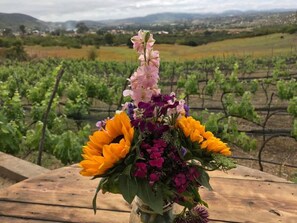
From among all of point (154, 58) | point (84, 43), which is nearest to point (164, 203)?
point (154, 58)

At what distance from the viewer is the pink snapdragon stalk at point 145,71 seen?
1.23 meters

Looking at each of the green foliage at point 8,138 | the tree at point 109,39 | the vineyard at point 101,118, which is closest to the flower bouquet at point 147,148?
A: the vineyard at point 101,118

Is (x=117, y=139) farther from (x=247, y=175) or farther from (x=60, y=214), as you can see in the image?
(x=247, y=175)

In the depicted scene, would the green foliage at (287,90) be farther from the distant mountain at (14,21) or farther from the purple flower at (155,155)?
the distant mountain at (14,21)

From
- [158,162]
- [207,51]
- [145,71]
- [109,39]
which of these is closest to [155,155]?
[158,162]

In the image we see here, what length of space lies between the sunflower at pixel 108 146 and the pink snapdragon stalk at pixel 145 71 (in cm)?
9

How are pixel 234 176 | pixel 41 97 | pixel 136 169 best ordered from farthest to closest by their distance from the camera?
pixel 41 97
pixel 234 176
pixel 136 169

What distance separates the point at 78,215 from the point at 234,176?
2.99ft

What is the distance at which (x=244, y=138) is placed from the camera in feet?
22.3

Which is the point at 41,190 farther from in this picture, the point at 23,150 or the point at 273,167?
the point at 273,167

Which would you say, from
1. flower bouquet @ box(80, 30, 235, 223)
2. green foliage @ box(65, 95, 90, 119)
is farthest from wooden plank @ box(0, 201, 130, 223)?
green foliage @ box(65, 95, 90, 119)

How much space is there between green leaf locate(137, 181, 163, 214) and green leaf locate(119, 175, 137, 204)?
0.06ft

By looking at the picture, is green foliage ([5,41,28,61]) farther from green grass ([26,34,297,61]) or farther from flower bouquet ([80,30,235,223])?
flower bouquet ([80,30,235,223])

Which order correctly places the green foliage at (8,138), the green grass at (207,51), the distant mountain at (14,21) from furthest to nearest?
1. the distant mountain at (14,21)
2. the green grass at (207,51)
3. the green foliage at (8,138)
